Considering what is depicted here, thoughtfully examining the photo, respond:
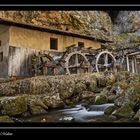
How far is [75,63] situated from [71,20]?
3.16ft

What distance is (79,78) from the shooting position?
5.71m

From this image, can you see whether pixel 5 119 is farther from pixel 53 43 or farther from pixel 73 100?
pixel 53 43

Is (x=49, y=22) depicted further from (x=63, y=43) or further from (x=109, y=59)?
(x=109, y=59)

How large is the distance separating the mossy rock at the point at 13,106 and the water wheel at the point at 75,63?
0.96 m

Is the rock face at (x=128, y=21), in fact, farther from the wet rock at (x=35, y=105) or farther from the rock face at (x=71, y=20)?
the wet rock at (x=35, y=105)

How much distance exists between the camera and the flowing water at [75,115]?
16.9ft

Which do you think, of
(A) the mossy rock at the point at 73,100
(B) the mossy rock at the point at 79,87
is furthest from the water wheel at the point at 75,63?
(A) the mossy rock at the point at 73,100

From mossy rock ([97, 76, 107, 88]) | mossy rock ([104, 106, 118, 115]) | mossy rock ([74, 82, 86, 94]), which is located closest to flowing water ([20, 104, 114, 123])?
mossy rock ([104, 106, 118, 115])

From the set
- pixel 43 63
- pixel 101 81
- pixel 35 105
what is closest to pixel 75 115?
pixel 35 105

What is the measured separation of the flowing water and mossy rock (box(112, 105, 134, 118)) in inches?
6.8

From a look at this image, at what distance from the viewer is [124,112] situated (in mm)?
5234

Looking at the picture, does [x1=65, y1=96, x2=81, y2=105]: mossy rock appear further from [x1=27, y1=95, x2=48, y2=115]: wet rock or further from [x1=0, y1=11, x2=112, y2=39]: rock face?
[x1=0, y1=11, x2=112, y2=39]: rock face

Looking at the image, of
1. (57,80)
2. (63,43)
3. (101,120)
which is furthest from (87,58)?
(101,120)

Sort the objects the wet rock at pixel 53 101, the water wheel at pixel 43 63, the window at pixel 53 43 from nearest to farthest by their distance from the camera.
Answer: the wet rock at pixel 53 101 → the water wheel at pixel 43 63 → the window at pixel 53 43
